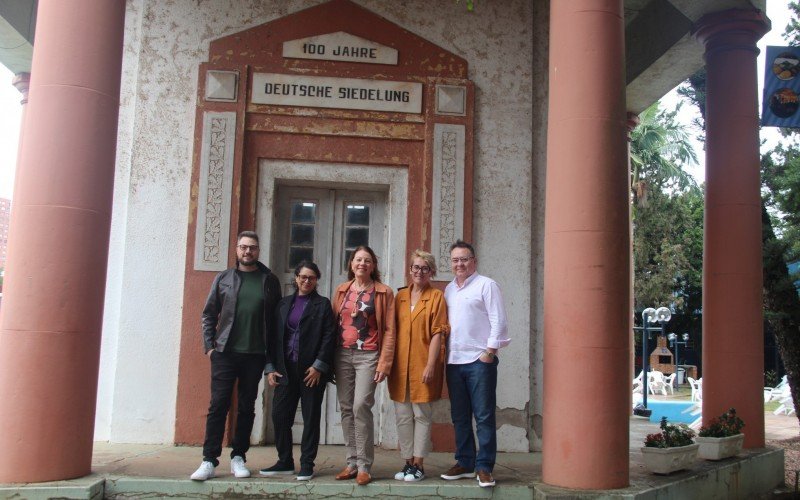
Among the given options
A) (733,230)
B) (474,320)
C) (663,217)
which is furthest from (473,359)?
(663,217)

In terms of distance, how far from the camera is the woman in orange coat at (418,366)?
5.39 metres

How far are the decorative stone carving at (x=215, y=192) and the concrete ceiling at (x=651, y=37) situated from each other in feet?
11.0

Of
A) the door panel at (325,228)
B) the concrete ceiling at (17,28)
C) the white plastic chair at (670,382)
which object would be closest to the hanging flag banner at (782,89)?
the door panel at (325,228)

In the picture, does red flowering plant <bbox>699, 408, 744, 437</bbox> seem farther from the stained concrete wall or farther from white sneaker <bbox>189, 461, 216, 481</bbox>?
white sneaker <bbox>189, 461, 216, 481</bbox>

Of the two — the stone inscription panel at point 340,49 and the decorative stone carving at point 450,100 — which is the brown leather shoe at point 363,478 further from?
the stone inscription panel at point 340,49

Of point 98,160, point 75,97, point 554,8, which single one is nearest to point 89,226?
point 98,160

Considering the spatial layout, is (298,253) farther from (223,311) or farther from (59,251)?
(59,251)

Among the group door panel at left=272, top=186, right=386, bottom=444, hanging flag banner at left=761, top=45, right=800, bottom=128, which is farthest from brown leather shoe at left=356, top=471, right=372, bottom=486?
hanging flag banner at left=761, top=45, right=800, bottom=128

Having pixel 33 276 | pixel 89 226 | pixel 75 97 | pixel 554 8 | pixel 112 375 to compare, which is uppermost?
pixel 554 8

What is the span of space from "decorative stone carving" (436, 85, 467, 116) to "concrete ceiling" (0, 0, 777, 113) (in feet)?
8.49

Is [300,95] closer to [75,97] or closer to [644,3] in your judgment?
[75,97]

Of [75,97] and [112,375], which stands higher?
[75,97]

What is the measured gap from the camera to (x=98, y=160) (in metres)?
5.20

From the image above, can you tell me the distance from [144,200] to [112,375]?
168 centimetres
